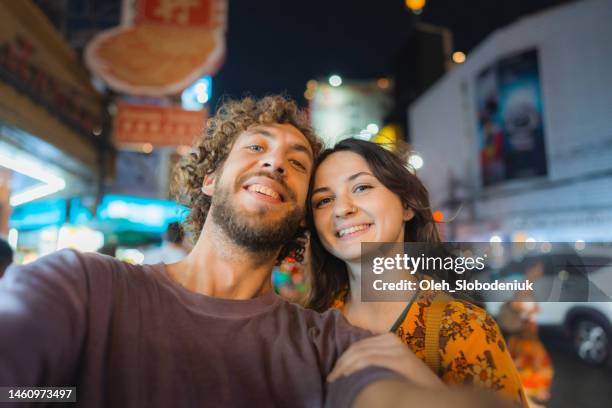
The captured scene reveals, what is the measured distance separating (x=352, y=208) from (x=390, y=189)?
0.28 m

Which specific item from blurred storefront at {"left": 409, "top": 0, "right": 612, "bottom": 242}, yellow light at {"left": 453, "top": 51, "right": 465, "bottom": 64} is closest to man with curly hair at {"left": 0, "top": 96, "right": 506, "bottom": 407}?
blurred storefront at {"left": 409, "top": 0, "right": 612, "bottom": 242}

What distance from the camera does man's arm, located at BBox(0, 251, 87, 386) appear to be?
1.11 meters

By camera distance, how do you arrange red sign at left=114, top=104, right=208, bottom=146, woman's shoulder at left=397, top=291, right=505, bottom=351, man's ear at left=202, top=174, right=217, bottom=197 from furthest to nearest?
red sign at left=114, top=104, right=208, bottom=146
man's ear at left=202, top=174, right=217, bottom=197
woman's shoulder at left=397, top=291, right=505, bottom=351

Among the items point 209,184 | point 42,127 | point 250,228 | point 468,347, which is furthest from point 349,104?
point 468,347

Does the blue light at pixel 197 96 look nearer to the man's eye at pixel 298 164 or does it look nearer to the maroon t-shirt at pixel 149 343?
the man's eye at pixel 298 164

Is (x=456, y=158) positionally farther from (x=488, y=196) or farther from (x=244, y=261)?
(x=244, y=261)

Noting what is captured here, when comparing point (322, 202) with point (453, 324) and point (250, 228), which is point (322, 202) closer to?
point (250, 228)

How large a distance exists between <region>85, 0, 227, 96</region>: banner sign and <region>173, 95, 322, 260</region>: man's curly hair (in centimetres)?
389

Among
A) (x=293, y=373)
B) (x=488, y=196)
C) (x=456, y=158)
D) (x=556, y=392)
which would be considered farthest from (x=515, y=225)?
(x=293, y=373)

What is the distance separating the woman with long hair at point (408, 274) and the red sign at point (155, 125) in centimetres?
535

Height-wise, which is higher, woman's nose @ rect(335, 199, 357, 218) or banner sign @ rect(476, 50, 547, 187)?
banner sign @ rect(476, 50, 547, 187)

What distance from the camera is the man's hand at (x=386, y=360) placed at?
1206mm

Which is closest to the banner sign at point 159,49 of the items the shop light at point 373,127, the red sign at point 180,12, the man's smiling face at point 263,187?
the red sign at point 180,12

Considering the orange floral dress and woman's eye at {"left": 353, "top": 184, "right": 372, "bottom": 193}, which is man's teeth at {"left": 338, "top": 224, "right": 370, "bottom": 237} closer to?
woman's eye at {"left": 353, "top": 184, "right": 372, "bottom": 193}
